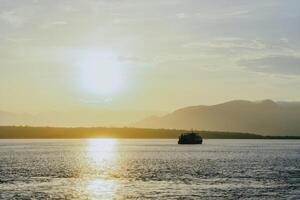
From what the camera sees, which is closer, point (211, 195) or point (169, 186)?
point (211, 195)

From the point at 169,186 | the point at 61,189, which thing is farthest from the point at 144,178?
the point at 61,189

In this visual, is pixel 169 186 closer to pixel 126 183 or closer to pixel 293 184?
pixel 126 183

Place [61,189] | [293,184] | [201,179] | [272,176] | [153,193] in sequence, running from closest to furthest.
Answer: [153,193] → [61,189] → [293,184] → [201,179] → [272,176]

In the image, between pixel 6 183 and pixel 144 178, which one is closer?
pixel 6 183

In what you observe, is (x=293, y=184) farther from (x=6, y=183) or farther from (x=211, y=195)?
(x=6, y=183)

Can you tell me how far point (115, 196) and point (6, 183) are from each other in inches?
1101

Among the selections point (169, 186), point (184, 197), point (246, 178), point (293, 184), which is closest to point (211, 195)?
point (184, 197)

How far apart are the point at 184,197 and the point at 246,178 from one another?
117 feet

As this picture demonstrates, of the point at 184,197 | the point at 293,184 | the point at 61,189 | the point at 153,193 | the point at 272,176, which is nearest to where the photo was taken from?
the point at 184,197

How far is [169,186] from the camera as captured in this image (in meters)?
92.9

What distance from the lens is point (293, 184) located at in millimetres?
96500

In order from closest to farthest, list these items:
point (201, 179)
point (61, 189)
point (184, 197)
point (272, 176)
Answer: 1. point (184, 197)
2. point (61, 189)
3. point (201, 179)
4. point (272, 176)

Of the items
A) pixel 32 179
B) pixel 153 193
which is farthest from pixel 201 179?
pixel 32 179

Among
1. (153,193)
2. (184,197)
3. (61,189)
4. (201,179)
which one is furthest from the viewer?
(201,179)
